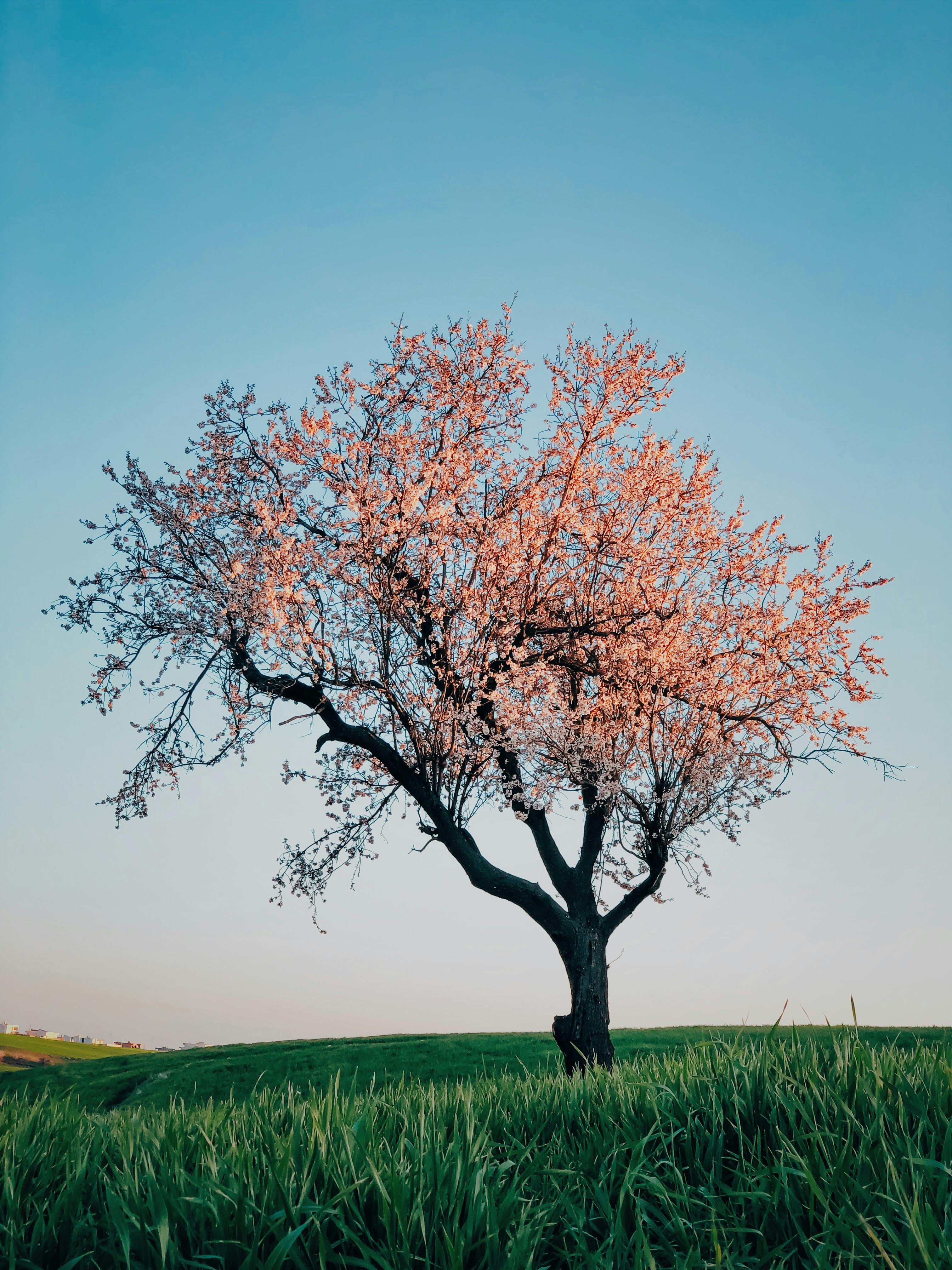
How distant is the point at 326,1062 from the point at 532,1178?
20.9 metres

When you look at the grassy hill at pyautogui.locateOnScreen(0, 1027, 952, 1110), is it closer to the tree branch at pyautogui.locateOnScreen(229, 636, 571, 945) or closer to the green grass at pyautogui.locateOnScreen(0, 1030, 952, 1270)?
the tree branch at pyautogui.locateOnScreen(229, 636, 571, 945)

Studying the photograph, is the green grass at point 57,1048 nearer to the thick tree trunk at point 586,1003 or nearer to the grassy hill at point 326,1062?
the grassy hill at point 326,1062

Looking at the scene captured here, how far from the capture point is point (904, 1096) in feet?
16.0

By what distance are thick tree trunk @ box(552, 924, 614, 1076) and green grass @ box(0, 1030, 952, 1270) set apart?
25.3 ft

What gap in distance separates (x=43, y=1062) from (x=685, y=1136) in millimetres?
34092

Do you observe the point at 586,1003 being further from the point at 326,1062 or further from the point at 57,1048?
the point at 57,1048

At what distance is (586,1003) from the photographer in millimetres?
13266

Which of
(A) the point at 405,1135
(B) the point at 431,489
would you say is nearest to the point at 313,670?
(B) the point at 431,489

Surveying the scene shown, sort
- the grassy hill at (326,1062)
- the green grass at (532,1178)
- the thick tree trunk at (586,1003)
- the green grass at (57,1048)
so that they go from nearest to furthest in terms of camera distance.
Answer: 1. the green grass at (532,1178)
2. the thick tree trunk at (586,1003)
3. the grassy hill at (326,1062)
4. the green grass at (57,1048)

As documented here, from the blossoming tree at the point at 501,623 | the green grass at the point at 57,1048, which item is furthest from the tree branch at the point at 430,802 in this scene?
the green grass at the point at 57,1048

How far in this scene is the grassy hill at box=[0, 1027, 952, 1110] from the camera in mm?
20703

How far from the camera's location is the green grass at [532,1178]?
3365 mm

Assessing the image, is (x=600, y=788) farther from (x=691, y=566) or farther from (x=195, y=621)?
(x=195, y=621)

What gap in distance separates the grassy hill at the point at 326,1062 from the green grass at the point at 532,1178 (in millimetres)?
12957
